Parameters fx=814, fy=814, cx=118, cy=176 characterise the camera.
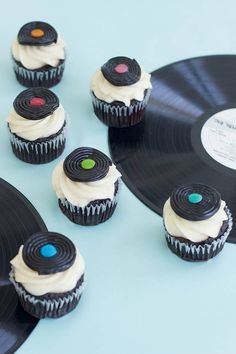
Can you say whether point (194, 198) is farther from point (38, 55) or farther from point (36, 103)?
point (38, 55)

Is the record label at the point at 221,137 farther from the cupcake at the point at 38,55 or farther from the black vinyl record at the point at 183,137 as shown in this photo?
the cupcake at the point at 38,55

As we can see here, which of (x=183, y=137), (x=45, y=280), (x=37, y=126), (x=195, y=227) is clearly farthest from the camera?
(x=183, y=137)

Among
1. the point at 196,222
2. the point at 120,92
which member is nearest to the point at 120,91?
the point at 120,92

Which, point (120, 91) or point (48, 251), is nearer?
point (48, 251)

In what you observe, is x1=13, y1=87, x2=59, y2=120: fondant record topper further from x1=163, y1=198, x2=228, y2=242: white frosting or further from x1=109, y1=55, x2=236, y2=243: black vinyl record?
x1=163, y1=198, x2=228, y2=242: white frosting

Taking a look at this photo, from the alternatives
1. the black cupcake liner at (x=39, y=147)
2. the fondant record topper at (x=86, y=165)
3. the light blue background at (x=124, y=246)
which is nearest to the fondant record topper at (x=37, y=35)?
the light blue background at (x=124, y=246)

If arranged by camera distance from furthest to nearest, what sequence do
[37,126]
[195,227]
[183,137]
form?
[183,137]
[37,126]
[195,227]
